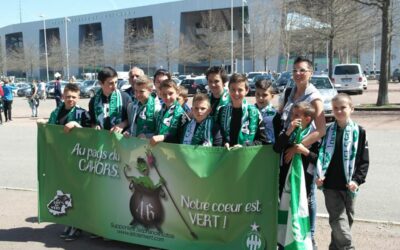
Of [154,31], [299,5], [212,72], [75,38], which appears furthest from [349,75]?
[75,38]

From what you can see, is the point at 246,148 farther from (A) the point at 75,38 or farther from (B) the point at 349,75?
(A) the point at 75,38

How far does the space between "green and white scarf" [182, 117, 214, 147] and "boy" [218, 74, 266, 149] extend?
0.41ft

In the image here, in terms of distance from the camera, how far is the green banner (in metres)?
4.22

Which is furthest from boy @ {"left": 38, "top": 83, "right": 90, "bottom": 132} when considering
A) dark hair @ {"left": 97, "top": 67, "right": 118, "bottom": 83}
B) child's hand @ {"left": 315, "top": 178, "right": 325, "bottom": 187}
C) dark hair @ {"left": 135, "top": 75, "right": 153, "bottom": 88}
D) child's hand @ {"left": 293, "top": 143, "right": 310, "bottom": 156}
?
child's hand @ {"left": 315, "top": 178, "right": 325, "bottom": 187}

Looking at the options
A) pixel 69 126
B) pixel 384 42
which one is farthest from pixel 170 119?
pixel 384 42

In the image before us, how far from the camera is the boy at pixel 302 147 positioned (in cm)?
404

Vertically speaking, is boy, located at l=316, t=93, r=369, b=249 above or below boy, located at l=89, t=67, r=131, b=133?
below

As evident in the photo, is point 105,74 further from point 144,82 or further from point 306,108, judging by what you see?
point 306,108

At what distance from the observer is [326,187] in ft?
14.2

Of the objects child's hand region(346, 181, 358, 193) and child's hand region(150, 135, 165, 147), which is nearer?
child's hand region(346, 181, 358, 193)

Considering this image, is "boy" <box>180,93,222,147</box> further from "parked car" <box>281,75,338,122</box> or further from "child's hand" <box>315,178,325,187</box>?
"parked car" <box>281,75,338,122</box>

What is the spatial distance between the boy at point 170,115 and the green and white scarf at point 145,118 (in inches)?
7.1

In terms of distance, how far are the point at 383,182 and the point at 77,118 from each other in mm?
4808

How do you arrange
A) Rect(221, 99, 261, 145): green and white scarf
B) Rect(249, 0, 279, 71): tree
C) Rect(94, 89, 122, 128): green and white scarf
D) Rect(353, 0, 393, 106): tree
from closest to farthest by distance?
Rect(221, 99, 261, 145): green and white scarf < Rect(94, 89, 122, 128): green and white scarf < Rect(353, 0, 393, 106): tree < Rect(249, 0, 279, 71): tree
